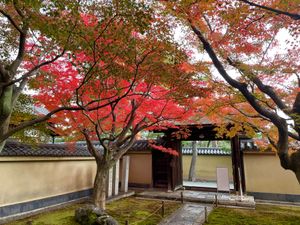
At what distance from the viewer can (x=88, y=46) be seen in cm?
520

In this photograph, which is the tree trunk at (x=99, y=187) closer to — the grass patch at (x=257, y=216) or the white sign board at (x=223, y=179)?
the grass patch at (x=257, y=216)

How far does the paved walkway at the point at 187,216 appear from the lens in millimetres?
8203

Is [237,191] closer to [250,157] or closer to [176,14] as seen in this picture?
[250,157]

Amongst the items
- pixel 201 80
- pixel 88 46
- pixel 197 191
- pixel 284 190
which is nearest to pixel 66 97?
pixel 88 46

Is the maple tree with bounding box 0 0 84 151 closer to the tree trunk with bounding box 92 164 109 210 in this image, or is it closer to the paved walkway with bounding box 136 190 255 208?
the tree trunk with bounding box 92 164 109 210

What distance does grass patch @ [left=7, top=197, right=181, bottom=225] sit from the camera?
26.2ft

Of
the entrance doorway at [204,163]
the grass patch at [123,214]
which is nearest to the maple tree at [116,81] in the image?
the grass patch at [123,214]

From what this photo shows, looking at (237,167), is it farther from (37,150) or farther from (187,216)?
(37,150)

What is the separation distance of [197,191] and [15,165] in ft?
34.7

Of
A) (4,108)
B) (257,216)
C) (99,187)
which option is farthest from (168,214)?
(4,108)

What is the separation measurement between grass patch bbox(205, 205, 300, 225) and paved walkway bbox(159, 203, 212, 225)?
1.38 feet

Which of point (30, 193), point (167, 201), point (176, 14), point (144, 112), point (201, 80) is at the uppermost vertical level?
point (176, 14)

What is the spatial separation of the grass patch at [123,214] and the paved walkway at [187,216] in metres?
0.33

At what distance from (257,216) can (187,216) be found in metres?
2.93
